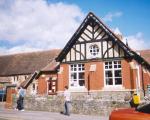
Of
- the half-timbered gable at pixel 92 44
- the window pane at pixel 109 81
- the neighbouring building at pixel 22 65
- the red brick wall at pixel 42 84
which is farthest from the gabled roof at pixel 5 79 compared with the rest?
the window pane at pixel 109 81

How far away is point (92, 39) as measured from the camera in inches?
1067

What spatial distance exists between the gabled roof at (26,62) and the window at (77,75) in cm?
1646

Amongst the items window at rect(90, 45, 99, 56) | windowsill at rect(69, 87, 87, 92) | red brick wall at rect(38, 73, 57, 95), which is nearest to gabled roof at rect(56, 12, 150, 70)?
window at rect(90, 45, 99, 56)

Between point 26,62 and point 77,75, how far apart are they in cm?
2256

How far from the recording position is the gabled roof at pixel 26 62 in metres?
45.3

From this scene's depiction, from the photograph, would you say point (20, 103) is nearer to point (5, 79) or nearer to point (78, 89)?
point (78, 89)

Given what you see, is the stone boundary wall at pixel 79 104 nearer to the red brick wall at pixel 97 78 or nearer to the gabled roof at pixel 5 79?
the red brick wall at pixel 97 78

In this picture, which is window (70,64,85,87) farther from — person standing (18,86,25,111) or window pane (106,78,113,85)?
person standing (18,86,25,111)

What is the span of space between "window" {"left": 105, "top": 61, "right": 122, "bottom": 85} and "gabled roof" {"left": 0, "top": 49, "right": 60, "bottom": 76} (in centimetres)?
1906

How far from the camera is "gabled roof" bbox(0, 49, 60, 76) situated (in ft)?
149

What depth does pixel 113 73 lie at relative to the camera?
25875 mm

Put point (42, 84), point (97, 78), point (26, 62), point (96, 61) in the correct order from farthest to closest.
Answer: point (26, 62) → point (42, 84) → point (96, 61) → point (97, 78)

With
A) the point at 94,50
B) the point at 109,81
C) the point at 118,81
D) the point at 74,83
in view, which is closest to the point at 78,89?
the point at 74,83

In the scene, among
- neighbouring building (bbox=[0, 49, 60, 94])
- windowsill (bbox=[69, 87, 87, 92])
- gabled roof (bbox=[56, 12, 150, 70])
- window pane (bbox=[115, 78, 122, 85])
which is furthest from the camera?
neighbouring building (bbox=[0, 49, 60, 94])
